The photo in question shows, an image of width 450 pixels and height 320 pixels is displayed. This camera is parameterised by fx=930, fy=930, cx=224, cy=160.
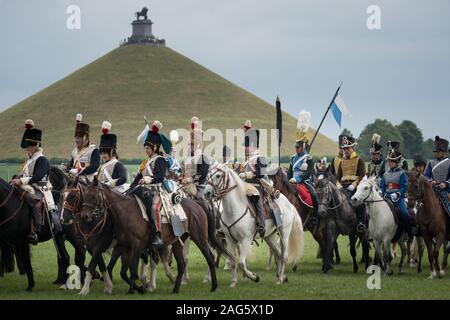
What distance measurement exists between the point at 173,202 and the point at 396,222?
552cm

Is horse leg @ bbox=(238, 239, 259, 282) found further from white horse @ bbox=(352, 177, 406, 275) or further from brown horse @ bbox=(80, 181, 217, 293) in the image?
white horse @ bbox=(352, 177, 406, 275)

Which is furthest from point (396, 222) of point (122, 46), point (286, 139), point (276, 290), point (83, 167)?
point (122, 46)

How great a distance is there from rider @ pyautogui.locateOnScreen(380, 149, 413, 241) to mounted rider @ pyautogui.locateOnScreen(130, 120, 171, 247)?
5542mm

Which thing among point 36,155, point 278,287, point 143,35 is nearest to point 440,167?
point 278,287

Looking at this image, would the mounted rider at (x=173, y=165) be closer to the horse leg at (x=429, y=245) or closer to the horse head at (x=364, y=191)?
the horse head at (x=364, y=191)

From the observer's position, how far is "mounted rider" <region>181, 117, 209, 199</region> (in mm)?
18328

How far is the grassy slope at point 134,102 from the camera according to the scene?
12000cm

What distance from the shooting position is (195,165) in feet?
60.7

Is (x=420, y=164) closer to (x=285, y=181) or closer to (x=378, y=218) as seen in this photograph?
(x=378, y=218)

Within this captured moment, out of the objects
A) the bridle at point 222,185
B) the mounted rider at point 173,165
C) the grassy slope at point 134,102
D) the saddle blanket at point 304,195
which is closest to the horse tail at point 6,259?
the mounted rider at point 173,165

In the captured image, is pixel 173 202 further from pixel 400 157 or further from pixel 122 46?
pixel 122 46

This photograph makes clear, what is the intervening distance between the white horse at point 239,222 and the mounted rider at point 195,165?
1.08 meters

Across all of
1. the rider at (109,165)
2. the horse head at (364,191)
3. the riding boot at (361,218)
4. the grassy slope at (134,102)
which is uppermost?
the grassy slope at (134,102)

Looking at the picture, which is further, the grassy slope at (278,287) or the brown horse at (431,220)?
the brown horse at (431,220)
